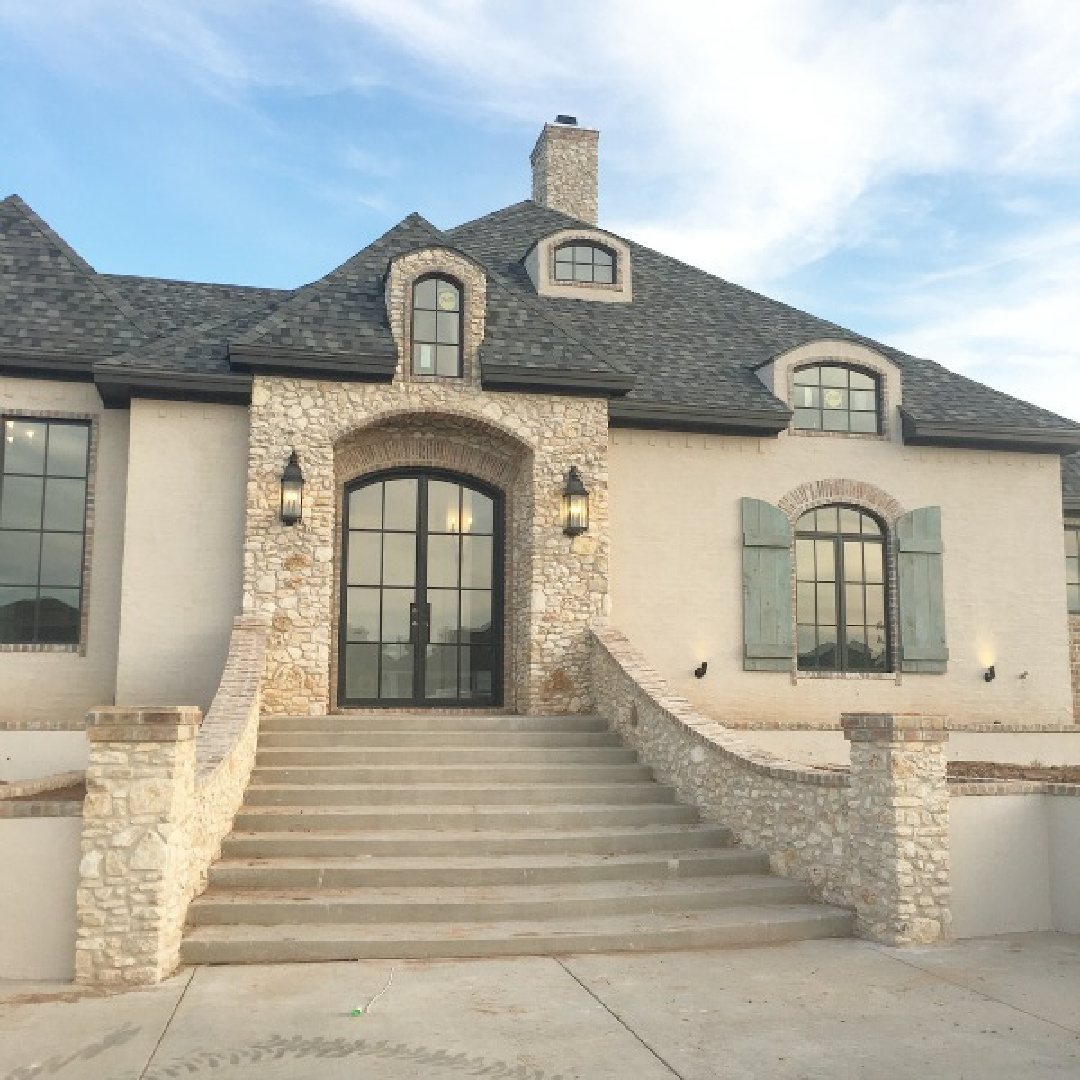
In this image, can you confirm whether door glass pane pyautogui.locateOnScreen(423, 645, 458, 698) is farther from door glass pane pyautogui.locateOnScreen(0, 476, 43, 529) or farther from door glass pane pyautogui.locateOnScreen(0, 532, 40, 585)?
door glass pane pyautogui.locateOnScreen(0, 476, 43, 529)

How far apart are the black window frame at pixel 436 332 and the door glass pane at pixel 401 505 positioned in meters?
1.35

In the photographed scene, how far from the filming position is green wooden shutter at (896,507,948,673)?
1290 cm

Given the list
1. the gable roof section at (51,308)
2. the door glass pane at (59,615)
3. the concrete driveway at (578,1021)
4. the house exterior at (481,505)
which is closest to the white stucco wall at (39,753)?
the house exterior at (481,505)

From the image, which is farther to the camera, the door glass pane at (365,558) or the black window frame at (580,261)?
the black window frame at (580,261)

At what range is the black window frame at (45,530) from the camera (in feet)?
36.4

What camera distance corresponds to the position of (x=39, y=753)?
9.59 m

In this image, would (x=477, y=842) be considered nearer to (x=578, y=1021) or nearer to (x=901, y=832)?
(x=578, y=1021)

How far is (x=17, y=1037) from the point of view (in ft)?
16.8

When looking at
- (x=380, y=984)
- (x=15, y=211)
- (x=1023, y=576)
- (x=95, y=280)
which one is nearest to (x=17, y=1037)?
(x=380, y=984)

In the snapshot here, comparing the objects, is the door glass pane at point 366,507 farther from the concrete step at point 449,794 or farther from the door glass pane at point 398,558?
the concrete step at point 449,794

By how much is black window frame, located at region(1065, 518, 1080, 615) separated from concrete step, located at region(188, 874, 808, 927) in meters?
9.69

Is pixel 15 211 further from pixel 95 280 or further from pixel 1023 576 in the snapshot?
pixel 1023 576

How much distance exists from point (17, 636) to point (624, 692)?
657 centimetres

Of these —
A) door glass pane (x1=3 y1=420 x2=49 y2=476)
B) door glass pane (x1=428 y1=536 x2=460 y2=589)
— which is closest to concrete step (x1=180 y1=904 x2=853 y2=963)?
door glass pane (x1=428 y1=536 x2=460 y2=589)
